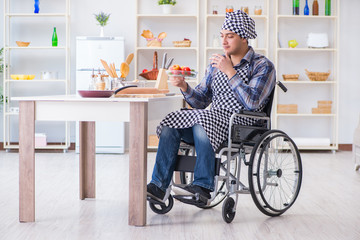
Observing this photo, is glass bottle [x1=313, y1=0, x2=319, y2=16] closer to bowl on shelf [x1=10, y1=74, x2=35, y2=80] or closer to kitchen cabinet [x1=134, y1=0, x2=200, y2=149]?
kitchen cabinet [x1=134, y1=0, x2=200, y2=149]

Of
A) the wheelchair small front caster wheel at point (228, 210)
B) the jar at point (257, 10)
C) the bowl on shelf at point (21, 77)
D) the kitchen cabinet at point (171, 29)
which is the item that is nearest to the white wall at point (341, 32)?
the kitchen cabinet at point (171, 29)

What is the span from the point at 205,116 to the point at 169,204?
568 mm

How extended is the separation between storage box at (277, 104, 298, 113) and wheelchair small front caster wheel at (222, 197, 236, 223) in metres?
3.70

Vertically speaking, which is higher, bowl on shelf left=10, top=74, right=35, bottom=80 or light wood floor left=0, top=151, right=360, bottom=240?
bowl on shelf left=10, top=74, right=35, bottom=80

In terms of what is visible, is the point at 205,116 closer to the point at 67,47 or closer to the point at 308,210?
the point at 308,210

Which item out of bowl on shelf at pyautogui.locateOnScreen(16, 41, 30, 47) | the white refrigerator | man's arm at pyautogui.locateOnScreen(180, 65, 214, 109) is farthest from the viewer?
bowl on shelf at pyautogui.locateOnScreen(16, 41, 30, 47)

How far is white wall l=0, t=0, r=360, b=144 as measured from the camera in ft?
21.8

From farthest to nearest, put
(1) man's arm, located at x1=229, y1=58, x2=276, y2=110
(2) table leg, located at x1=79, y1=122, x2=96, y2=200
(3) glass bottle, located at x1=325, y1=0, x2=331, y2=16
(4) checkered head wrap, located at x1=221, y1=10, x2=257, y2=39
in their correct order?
(3) glass bottle, located at x1=325, y1=0, x2=331, y2=16, (2) table leg, located at x1=79, y1=122, x2=96, y2=200, (4) checkered head wrap, located at x1=221, y1=10, x2=257, y2=39, (1) man's arm, located at x1=229, y1=58, x2=276, y2=110

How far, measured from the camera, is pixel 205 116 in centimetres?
284

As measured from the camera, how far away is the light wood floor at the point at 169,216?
2650 mm

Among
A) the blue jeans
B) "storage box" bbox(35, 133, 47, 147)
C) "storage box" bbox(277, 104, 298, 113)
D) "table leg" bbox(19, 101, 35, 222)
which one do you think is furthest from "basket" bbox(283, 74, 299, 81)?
"table leg" bbox(19, 101, 35, 222)

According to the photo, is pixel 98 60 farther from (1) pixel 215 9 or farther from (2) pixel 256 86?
(2) pixel 256 86

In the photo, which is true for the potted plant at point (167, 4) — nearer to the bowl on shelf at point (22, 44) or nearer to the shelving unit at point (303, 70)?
the shelving unit at point (303, 70)

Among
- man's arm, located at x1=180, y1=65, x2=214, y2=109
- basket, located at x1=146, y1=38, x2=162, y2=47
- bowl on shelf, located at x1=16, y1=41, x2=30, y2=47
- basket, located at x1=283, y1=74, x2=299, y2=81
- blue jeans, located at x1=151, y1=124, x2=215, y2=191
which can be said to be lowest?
blue jeans, located at x1=151, y1=124, x2=215, y2=191
